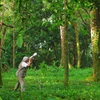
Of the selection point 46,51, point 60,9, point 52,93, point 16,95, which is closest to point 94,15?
point 52,93

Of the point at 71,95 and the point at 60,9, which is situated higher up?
the point at 60,9

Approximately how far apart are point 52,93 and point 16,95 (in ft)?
4.98

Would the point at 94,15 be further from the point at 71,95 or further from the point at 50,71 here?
the point at 50,71

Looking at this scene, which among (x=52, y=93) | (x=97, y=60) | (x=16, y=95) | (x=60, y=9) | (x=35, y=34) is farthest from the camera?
(x=35, y=34)

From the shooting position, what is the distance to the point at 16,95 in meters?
11.7

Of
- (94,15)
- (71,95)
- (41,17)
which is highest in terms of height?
(41,17)

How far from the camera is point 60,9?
7.82m

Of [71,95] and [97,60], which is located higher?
[97,60]

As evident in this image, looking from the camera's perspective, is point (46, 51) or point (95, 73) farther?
point (46, 51)

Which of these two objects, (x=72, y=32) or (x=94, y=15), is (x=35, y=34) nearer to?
(x=72, y=32)

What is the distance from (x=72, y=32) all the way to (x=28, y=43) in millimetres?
5930

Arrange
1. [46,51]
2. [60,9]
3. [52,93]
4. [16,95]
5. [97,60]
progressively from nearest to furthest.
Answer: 1. [60,9]
2. [16,95]
3. [52,93]
4. [97,60]
5. [46,51]

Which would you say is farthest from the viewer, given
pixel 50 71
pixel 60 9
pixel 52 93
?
pixel 50 71

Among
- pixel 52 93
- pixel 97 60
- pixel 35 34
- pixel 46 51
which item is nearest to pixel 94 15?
pixel 97 60
